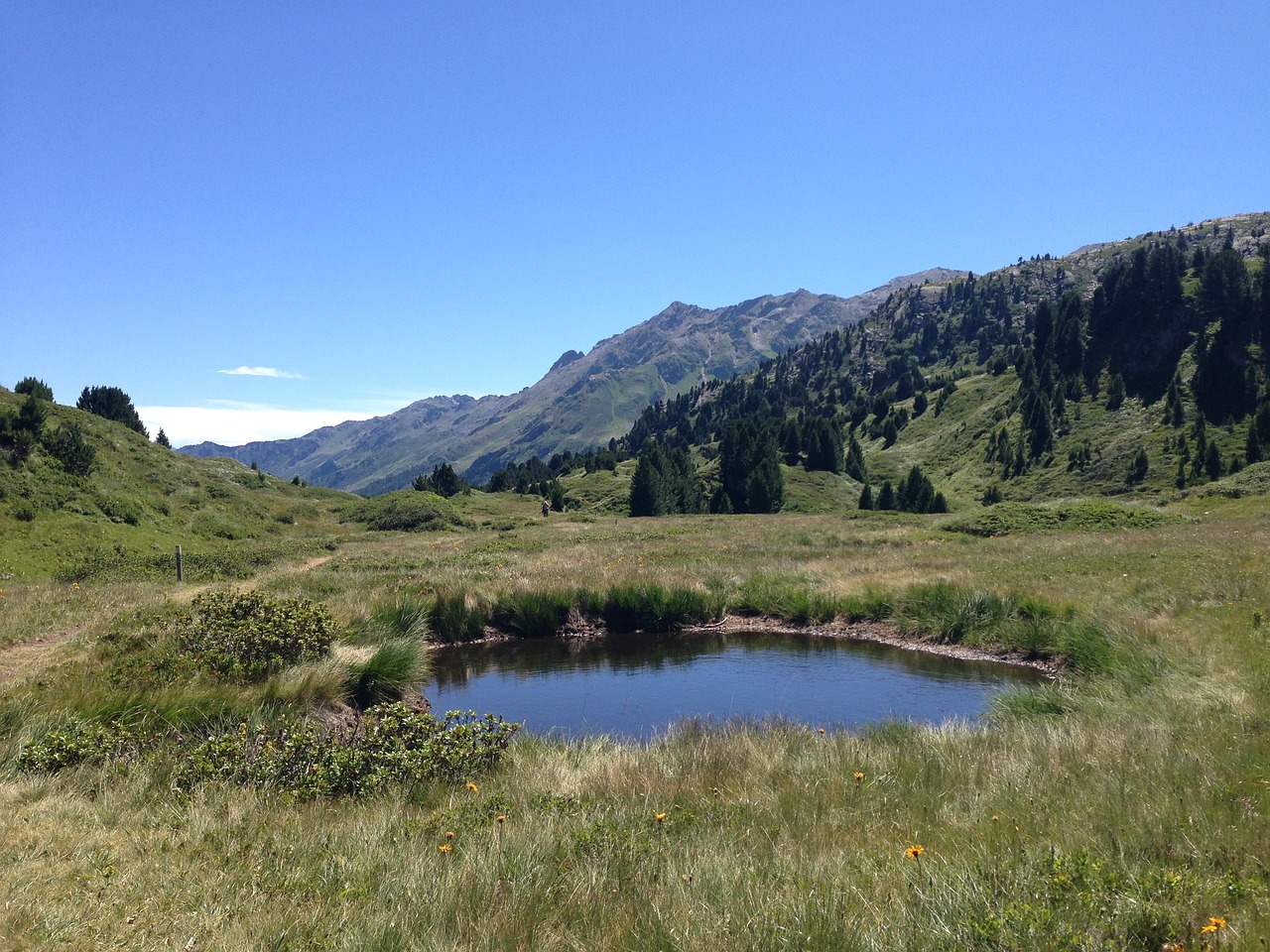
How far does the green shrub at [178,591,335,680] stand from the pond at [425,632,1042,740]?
116 inches

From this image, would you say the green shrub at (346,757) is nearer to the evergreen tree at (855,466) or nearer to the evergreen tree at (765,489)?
the evergreen tree at (765,489)

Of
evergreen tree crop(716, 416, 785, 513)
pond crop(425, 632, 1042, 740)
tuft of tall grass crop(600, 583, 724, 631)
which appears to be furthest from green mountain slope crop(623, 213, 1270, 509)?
pond crop(425, 632, 1042, 740)

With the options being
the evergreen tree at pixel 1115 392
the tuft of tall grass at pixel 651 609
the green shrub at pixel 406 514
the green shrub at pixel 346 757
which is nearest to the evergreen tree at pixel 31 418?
the green shrub at pixel 406 514

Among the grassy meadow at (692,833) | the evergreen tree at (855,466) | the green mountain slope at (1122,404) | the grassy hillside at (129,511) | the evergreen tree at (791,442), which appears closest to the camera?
the grassy meadow at (692,833)

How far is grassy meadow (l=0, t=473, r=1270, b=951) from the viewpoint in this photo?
4633 mm

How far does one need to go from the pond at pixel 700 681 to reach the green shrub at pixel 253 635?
295 cm

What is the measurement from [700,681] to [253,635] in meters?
9.67

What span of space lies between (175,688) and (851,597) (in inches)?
733

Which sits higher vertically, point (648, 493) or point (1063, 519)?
point (648, 493)

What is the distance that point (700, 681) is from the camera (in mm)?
17922

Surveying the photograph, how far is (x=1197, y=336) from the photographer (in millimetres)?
105625

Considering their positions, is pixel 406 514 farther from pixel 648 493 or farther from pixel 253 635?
pixel 253 635

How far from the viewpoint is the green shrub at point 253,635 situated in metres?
12.6

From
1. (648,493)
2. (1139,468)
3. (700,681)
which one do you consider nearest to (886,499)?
(1139,468)
